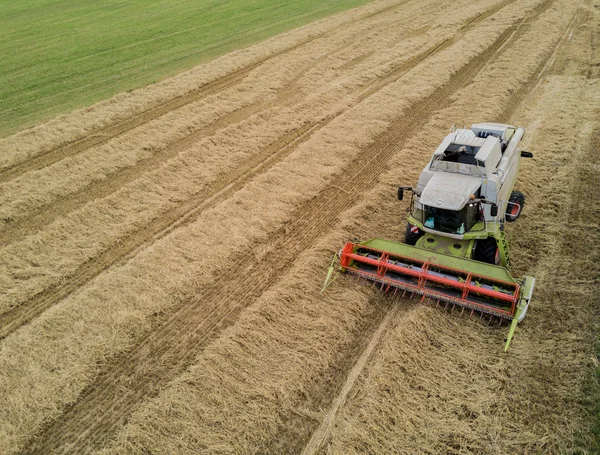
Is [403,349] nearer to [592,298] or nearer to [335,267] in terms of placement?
[335,267]

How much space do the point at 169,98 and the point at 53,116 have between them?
477 centimetres

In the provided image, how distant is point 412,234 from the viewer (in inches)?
414

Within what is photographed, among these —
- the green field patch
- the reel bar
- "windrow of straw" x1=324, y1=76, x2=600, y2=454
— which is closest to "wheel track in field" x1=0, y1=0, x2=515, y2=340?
the reel bar

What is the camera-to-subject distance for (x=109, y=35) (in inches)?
1158

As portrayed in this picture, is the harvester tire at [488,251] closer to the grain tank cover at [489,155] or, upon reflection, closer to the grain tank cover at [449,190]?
the grain tank cover at [449,190]

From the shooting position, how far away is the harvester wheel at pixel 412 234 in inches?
412

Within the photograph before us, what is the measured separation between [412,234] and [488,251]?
5.38 feet

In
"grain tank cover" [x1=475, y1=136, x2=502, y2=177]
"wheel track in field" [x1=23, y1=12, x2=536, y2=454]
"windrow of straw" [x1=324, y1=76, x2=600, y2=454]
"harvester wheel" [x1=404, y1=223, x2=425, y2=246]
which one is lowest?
"windrow of straw" [x1=324, y1=76, x2=600, y2=454]

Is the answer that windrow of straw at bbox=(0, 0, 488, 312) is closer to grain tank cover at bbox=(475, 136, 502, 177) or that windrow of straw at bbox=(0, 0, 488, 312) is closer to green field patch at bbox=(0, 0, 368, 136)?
grain tank cover at bbox=(475, 136, 502, 177)

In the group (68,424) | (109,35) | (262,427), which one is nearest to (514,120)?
(262,427)

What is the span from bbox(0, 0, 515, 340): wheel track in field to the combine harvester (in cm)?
498

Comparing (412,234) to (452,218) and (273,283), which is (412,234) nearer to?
(452,218)

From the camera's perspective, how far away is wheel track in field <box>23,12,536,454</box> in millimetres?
7574

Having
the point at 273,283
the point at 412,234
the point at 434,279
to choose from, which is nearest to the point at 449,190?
the point at 412,234
